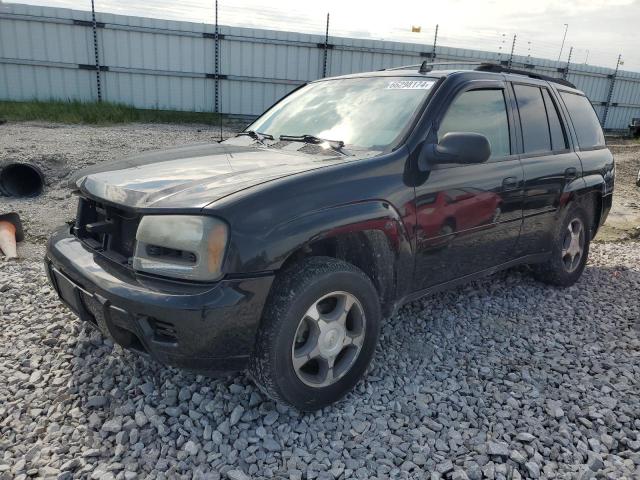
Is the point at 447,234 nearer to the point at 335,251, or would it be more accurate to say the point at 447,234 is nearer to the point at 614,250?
the point at 335,251

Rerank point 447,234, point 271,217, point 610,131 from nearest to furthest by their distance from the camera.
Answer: point 271,217, point 447,234, point 610,131

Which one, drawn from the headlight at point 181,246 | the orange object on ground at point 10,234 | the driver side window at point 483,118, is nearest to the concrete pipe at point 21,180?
the orange object on ground at point 10,234

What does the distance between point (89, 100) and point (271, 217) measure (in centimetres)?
1312

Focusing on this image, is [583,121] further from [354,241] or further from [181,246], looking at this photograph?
[181,246]

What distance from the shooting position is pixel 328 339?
8.21 feet

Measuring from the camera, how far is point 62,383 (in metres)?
2.71

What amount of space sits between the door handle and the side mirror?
2.21 ft

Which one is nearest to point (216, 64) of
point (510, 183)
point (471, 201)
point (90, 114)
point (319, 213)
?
point (90, 114)

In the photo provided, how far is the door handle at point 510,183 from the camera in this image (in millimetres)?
3314

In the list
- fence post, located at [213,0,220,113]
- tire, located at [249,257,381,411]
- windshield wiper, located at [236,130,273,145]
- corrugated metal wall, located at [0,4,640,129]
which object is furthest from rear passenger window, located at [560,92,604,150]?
fence post, located at [213,0,220,113]

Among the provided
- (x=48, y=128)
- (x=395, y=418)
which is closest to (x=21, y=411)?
(x=395, y=418)

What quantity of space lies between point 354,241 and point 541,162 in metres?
1.90

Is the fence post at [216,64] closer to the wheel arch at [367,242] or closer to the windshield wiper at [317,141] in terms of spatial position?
the windshield wiper at [317,141]

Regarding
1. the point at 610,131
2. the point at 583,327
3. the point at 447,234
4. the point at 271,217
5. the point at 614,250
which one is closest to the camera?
the point at 271,217
